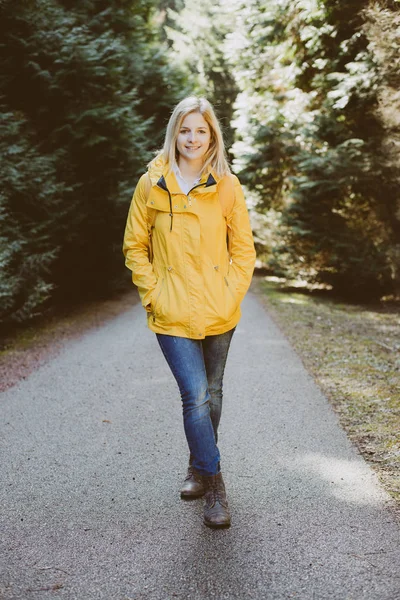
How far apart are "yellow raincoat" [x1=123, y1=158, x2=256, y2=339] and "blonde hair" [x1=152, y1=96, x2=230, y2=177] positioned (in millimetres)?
74

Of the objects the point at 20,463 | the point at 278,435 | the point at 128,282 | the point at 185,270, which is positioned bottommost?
the point at 128,282

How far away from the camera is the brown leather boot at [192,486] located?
143 inches

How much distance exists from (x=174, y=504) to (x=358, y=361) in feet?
14.9

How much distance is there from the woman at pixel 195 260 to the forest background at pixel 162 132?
4.73 metres

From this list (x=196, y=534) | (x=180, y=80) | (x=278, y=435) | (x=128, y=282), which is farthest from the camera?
(x=180, y=80)

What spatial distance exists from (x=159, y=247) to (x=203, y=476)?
138 centimetres

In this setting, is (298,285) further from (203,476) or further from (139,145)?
(203,476)

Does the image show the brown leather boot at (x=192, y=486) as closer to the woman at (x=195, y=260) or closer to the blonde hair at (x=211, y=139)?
the woman at (x=195, y=260)

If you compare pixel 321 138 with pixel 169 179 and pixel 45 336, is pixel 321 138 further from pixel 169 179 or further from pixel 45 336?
pixel 169 179

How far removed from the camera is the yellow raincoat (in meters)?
3.24

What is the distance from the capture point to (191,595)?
2.64m

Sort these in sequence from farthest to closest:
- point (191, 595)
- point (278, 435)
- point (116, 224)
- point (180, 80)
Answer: point (180, 80) < point (116, 224) < point (278, 435) < point (191, 595)

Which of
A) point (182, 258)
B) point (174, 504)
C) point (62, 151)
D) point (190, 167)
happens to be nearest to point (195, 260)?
point (182, 258)

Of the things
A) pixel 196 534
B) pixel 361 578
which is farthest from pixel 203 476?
pixel 361 578
